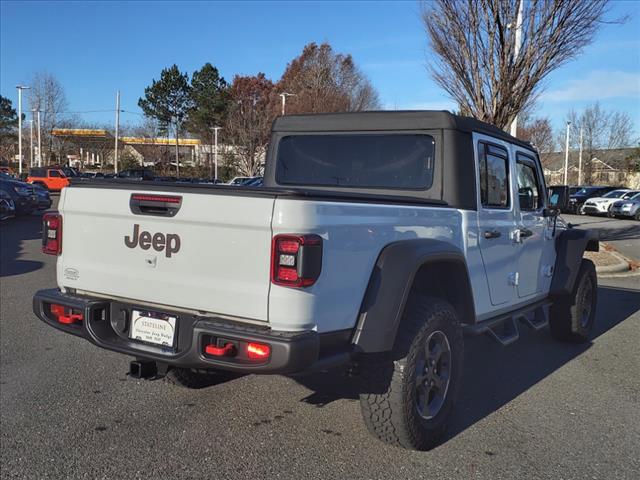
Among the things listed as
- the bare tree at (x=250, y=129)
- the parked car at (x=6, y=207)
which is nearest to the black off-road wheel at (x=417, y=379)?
the parked car at (x=6, y=207)

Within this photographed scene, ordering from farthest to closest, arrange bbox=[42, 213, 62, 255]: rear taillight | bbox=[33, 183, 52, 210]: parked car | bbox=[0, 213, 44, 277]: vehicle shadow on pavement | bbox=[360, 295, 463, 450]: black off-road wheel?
1. bbox=[33, 183, 52, 210]: parked car
2. bbox=[0, 213, 44, 277]: vehicle shadow on pavement
3. bbox=[42, 213, 62, 255]: rear taillight
4. bbox=[360, 295, 463, 450]: black off-road wheel

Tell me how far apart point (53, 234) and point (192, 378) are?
1.48 m

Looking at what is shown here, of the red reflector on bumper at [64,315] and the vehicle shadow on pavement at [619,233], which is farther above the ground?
the red reflector on bumper at [64,315]

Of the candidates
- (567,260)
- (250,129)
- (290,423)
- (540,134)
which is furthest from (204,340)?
(540,134)

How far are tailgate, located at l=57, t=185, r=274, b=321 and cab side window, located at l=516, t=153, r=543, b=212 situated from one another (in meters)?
2.89

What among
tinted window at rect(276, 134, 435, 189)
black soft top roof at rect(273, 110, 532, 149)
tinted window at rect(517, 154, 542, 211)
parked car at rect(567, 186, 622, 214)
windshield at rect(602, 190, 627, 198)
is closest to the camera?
black soft top roof at rect(273, 110, 532, 149)

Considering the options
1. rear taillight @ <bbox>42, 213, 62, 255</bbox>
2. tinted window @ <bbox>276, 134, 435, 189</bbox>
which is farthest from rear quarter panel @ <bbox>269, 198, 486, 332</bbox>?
rear taillight @ <bbox>42, 213, 62, 255</bbox>

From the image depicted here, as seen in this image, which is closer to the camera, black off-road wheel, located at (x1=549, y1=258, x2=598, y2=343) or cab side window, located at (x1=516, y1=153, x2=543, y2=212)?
cab side window, located at (x1=516, y1=153, x2=543, y2=212)

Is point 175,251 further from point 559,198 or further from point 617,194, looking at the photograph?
point 617,194

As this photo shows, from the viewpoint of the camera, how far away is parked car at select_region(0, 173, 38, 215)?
19250 mm

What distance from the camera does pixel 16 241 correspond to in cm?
1383

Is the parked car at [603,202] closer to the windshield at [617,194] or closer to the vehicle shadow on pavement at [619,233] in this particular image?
the windshield at [617,194]

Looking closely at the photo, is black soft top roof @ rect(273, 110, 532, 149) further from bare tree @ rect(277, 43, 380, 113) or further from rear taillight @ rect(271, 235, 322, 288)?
bare tree @ rect(277, 43, 380, 113)

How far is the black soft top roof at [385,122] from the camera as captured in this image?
4.24 metres
